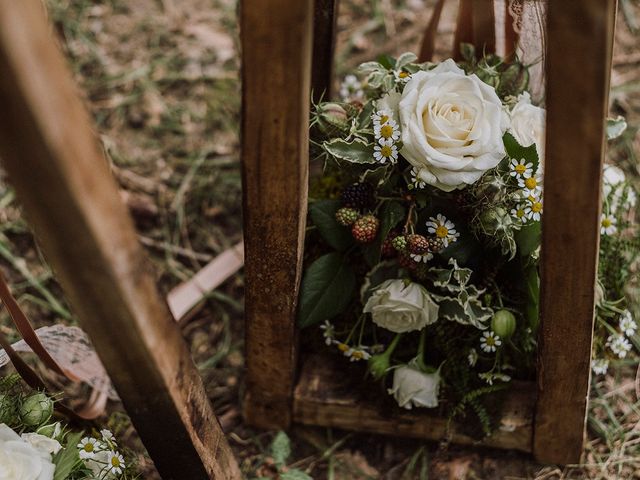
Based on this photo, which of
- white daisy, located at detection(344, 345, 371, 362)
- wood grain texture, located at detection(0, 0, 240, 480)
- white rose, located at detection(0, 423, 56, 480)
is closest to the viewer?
wood grain texture, located at detection(0, 0, 240, 480)

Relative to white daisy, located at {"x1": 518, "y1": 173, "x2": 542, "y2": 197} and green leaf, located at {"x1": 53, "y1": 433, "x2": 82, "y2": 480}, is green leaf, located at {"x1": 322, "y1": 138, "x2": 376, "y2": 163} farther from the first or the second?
green leaf, located at {"x1": 53, "y1": 433, "x2": 82, "y2": 480}

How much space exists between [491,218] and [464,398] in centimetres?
34

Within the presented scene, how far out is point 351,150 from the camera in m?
1.28

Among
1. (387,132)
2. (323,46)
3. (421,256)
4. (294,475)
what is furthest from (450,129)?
(294,475)

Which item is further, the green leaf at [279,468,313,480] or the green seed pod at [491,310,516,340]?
the green leaf at [279,468,313,480]

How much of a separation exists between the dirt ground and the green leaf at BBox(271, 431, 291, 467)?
104mm

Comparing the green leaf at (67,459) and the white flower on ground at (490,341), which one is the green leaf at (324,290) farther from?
the green leaf at (67,459)

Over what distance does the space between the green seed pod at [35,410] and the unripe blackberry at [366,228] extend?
54 centimetres

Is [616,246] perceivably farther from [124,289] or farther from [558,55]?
[124,289]

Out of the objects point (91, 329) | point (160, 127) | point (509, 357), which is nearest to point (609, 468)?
point (509, 357)

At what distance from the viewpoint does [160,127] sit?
7.10ft

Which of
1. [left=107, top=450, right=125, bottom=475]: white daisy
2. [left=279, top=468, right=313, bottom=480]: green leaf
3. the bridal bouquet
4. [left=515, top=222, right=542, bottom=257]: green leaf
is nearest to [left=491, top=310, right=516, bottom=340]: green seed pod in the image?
the bridal bouquet

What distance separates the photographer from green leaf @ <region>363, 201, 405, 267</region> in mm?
1288

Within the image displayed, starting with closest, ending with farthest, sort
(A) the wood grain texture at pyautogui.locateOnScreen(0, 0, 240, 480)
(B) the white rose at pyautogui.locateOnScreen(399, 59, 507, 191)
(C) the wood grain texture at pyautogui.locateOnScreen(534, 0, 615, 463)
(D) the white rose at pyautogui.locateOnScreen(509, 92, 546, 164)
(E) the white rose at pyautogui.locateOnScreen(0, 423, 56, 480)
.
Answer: (A) the wood grain texture at pyautogui.locateOnScreen(0, 0, 240, 480) < (C) the wood grain texture at pyautogui.locateOnScreen(534, 0, 615, 463) < (E) the white rose at pyautogui.locateOnScreen(0, 423, 56, 480) < (B) the white rose at pyautogui.locateOnScreen(399, 59, 507, 191) < (D) the white rose at pyautogui.locateOnScreen(509, 92, 546, 164)
